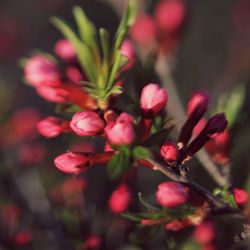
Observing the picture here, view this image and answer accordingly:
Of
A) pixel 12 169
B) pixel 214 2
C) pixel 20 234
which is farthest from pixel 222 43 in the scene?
pixel 20 234

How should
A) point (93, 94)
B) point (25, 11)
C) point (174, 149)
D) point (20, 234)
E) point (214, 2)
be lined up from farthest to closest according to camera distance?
point (25, 11) → point (214, 2) → point (20, 234) → point (93, 94) → point (174, 149)

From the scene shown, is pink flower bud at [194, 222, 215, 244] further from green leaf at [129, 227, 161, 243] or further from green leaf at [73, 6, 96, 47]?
green leaf at [73, 6, 96, 47]

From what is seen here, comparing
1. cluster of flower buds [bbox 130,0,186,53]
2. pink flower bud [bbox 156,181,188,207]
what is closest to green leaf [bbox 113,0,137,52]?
pink flower bud [bbox 156,181,188,207]

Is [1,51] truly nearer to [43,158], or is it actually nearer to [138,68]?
[43,158]

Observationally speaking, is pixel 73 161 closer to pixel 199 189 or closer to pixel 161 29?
pixel 199 189

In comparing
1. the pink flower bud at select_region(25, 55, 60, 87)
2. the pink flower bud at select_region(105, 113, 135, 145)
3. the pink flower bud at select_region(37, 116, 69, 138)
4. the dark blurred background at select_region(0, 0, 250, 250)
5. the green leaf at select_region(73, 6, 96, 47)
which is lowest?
the dark blurred background at select_region(0, 0, 250, 250)

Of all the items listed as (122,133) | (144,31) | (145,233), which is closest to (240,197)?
(145,233)
